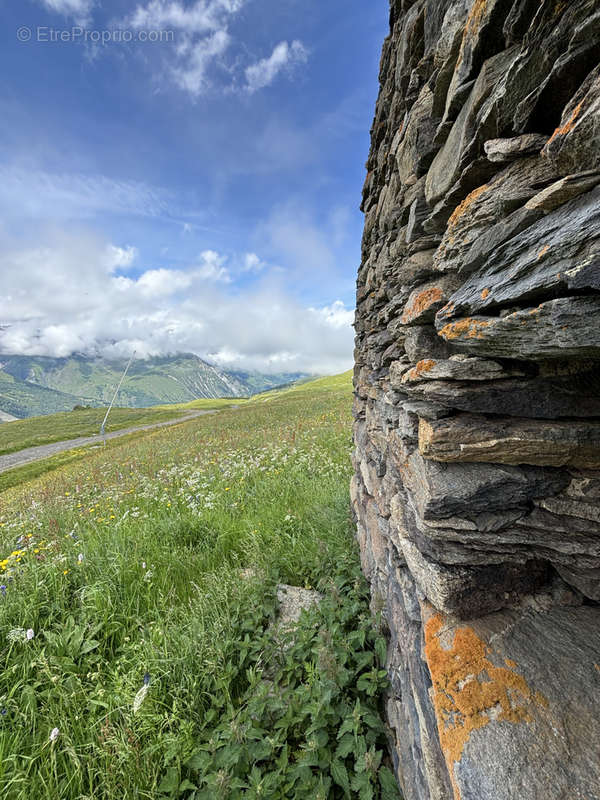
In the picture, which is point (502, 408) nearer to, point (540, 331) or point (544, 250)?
point (540, 331)

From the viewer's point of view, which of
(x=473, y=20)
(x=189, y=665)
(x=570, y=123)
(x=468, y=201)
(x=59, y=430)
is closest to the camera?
(x=570, y=123)

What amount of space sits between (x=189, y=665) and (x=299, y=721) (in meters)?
1.34

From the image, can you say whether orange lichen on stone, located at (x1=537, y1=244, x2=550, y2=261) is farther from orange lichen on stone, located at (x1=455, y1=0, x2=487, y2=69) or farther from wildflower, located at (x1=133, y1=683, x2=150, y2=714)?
wildflower, located at (x1=133, y1=683, x2=150, y2=714)

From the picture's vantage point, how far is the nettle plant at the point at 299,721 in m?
2.28

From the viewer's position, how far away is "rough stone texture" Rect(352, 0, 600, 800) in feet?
4.32

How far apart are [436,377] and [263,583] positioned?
378cm

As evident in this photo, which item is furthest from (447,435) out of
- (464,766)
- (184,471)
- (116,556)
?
(184,471)

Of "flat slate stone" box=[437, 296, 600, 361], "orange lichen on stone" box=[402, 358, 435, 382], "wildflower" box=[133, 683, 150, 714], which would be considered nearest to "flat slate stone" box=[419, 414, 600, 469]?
"orange lichen on stone" box=[402, 358, 435, 382]

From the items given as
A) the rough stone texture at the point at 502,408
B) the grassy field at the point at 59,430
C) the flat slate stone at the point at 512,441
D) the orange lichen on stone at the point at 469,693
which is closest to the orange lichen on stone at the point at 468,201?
the rough stone texture at the point at 502,408

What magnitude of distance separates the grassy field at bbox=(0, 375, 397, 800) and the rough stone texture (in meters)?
0.61

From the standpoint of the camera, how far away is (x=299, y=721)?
2.67 metres

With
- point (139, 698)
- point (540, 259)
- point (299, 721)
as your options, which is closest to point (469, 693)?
point (299, 721)

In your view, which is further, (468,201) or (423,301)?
(423,301)

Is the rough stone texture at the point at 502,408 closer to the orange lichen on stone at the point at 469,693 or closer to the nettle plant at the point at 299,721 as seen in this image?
the orange lichen on stone at the point at 469,693
